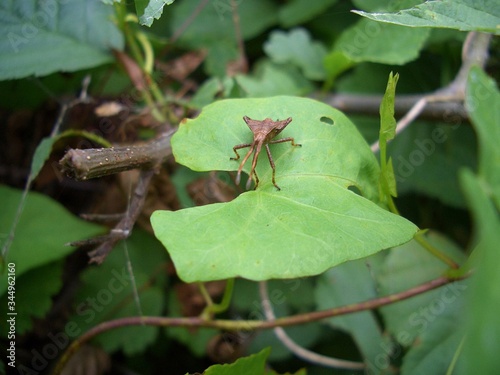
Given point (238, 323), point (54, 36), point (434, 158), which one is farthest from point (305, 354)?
point (54, 36)

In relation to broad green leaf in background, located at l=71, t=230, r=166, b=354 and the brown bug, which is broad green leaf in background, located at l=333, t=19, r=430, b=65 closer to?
the brown bug

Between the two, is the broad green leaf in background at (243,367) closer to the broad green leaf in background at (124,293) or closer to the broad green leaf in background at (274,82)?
the broad green leaf in background at (124,293)

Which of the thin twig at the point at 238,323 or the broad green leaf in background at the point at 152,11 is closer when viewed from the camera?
the broad green leaf in background at the point at 152,11

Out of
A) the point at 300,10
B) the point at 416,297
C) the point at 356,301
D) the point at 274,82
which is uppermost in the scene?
the point at 300,10

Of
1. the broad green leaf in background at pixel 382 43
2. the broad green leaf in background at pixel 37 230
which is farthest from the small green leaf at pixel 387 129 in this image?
the broad green leaf in background at pixel 37 230

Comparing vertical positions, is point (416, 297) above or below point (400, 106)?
below

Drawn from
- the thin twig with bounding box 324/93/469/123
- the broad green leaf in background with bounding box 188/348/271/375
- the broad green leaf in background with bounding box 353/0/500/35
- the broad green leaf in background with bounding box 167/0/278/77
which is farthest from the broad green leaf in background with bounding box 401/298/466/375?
the broad green leaf in background with bounding box 167/0/278/77

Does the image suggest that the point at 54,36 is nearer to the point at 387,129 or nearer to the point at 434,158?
the point at 387,129
